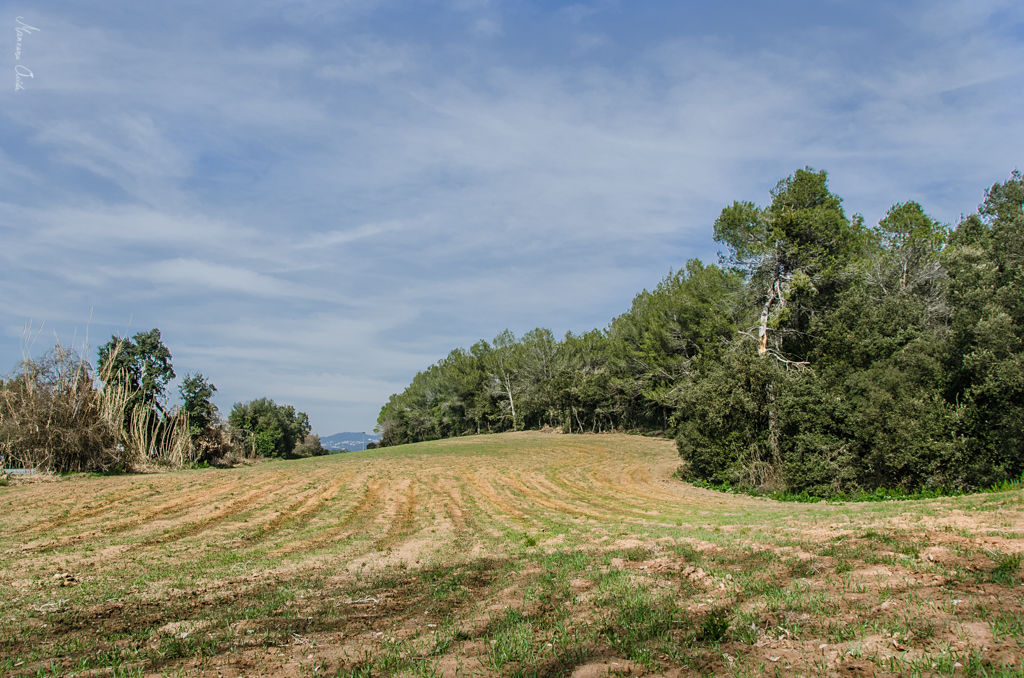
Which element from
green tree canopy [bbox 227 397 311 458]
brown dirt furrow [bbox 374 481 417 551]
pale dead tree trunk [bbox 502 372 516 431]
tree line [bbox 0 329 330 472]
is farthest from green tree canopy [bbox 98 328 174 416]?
pale dead tree trunk [bbox 502 372 516 431]

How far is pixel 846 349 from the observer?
23.1 meters

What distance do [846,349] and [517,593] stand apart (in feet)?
71.1

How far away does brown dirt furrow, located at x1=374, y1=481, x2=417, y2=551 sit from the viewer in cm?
1073

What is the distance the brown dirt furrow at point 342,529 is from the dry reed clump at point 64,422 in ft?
47.1

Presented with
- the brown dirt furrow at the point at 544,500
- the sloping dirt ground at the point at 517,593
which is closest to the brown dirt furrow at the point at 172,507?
the sloping dirt ground at the point at 517,593

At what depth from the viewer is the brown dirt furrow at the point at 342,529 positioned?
1030 cm

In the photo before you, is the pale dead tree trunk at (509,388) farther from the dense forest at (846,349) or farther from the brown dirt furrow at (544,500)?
the brown dirt furrow at (544,500)

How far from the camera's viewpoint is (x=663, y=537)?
9562 millimetres

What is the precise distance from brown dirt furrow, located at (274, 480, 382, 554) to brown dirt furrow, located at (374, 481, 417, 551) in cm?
82

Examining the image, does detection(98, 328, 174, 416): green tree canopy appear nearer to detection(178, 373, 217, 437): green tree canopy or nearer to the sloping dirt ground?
detection(178, 373, 217, 437): green tree canopy

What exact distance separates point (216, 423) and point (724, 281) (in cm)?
3769

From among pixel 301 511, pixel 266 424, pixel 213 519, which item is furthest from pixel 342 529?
pixel 266 424

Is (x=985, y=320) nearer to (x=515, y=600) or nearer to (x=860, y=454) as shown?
(x=860, y=454)

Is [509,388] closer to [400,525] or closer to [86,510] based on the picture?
[86,510]
